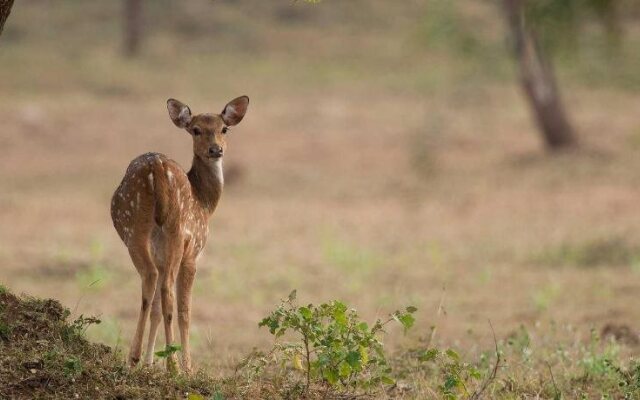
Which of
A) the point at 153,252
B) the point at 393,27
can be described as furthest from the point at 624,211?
the point at 393,27

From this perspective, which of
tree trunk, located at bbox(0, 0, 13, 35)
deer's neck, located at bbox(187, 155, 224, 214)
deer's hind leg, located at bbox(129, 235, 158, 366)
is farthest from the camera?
deer's neck, located at bbox(187, 155, 224, 214)

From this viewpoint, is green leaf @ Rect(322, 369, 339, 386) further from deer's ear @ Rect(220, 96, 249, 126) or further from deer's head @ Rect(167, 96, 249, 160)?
deer's ear @ Rect(220, 96, 249, 126)

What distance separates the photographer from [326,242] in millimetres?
17625

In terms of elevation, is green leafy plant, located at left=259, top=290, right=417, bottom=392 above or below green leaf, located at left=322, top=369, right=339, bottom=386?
above

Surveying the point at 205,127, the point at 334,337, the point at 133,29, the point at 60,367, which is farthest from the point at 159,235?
the point at 133,29

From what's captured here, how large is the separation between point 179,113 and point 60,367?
2220 millimetres

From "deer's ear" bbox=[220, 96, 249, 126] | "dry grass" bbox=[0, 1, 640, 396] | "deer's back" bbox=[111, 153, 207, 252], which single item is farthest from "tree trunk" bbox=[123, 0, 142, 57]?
"deer's back" bbox=[111, 153, 207, 252]

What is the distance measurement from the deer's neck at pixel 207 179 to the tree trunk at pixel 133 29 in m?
29.0

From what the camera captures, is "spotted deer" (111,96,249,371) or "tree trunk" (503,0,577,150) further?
"tree trunk" (503,0,577,150)

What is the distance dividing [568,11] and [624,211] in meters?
14.0

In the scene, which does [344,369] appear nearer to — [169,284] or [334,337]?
[334,337]

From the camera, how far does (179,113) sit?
7.74 meters

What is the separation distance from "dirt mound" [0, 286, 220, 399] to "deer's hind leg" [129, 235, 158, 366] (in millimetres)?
206

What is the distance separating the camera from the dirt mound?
5941 millimetres
